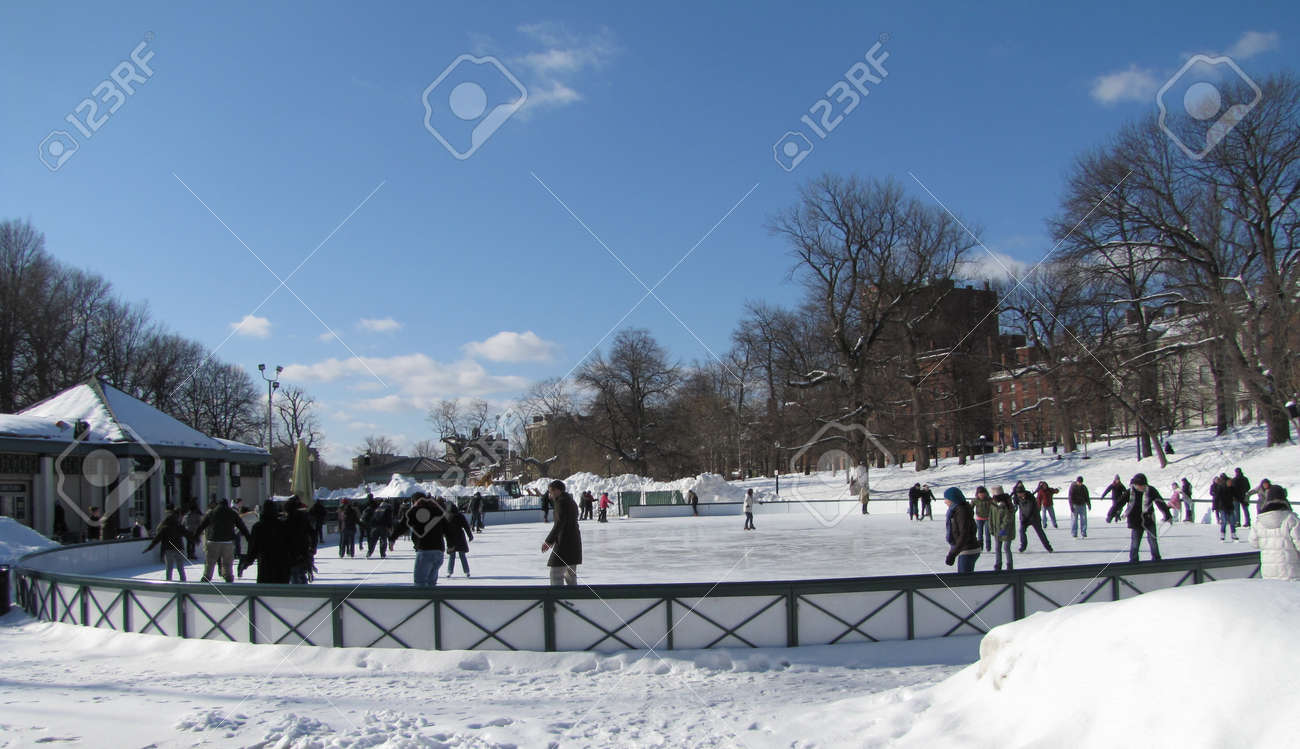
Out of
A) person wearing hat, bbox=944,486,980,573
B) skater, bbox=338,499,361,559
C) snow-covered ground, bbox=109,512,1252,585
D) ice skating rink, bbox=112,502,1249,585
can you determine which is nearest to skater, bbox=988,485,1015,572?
ice skating rink, bbox=112,502,1249,585

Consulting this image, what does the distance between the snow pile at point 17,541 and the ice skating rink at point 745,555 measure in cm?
184

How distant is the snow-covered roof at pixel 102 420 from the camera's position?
94.0 ft

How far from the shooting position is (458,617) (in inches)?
376

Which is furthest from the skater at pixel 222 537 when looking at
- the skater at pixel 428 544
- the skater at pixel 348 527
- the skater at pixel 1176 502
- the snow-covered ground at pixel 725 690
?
the skater at pixel 1176 502

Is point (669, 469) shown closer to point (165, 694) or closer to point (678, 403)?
point (678, 403)

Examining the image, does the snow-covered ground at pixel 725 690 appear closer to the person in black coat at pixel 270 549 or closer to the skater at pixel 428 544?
the person in black coat at pixel 270 549

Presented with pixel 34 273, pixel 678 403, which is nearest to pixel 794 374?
pixel 678 403

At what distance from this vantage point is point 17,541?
2000 centimetres

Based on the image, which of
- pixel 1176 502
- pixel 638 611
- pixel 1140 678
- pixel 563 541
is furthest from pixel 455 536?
pixel 1176 502

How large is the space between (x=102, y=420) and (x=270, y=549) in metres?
24.4

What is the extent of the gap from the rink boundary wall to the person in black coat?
1182mm

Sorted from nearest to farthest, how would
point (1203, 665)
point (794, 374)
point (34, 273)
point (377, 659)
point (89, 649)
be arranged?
point (1203, 665)
point (377, 659)
point (89, 649)
point (34, 273)
point (794, 374)

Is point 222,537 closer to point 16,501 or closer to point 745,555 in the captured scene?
point 745,555

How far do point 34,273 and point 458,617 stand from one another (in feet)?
154
